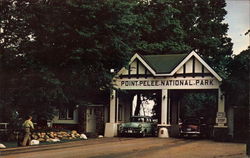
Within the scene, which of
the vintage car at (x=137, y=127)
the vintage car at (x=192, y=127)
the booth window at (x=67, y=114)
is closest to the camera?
the vintage car at (x=137, y=127)

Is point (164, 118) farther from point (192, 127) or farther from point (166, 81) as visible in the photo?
point (166, 81)

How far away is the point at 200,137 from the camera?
1515 inches

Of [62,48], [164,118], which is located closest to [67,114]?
[164,118]

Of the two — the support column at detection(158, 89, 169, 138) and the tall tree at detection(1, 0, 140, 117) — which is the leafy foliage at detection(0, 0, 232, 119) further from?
the support column at detection(158, 89, 169, 138)

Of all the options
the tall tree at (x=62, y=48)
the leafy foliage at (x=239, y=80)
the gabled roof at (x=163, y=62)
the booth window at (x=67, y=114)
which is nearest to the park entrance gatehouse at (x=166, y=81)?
the gabled roof at (x=163, y=62)

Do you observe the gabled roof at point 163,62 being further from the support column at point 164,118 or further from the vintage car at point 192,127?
the vintage car at point 192,127

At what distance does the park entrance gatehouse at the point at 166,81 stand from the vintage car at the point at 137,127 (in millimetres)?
1012

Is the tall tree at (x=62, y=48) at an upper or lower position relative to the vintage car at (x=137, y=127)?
upper

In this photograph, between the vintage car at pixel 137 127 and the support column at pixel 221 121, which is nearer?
the support column at pixel 221 121

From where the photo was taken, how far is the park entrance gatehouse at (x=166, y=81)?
34812 mm

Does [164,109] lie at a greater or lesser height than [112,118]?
greater

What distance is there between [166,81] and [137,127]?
4.37 meters

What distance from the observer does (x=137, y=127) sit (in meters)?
35.1

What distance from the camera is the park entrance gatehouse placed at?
34.8 metres
